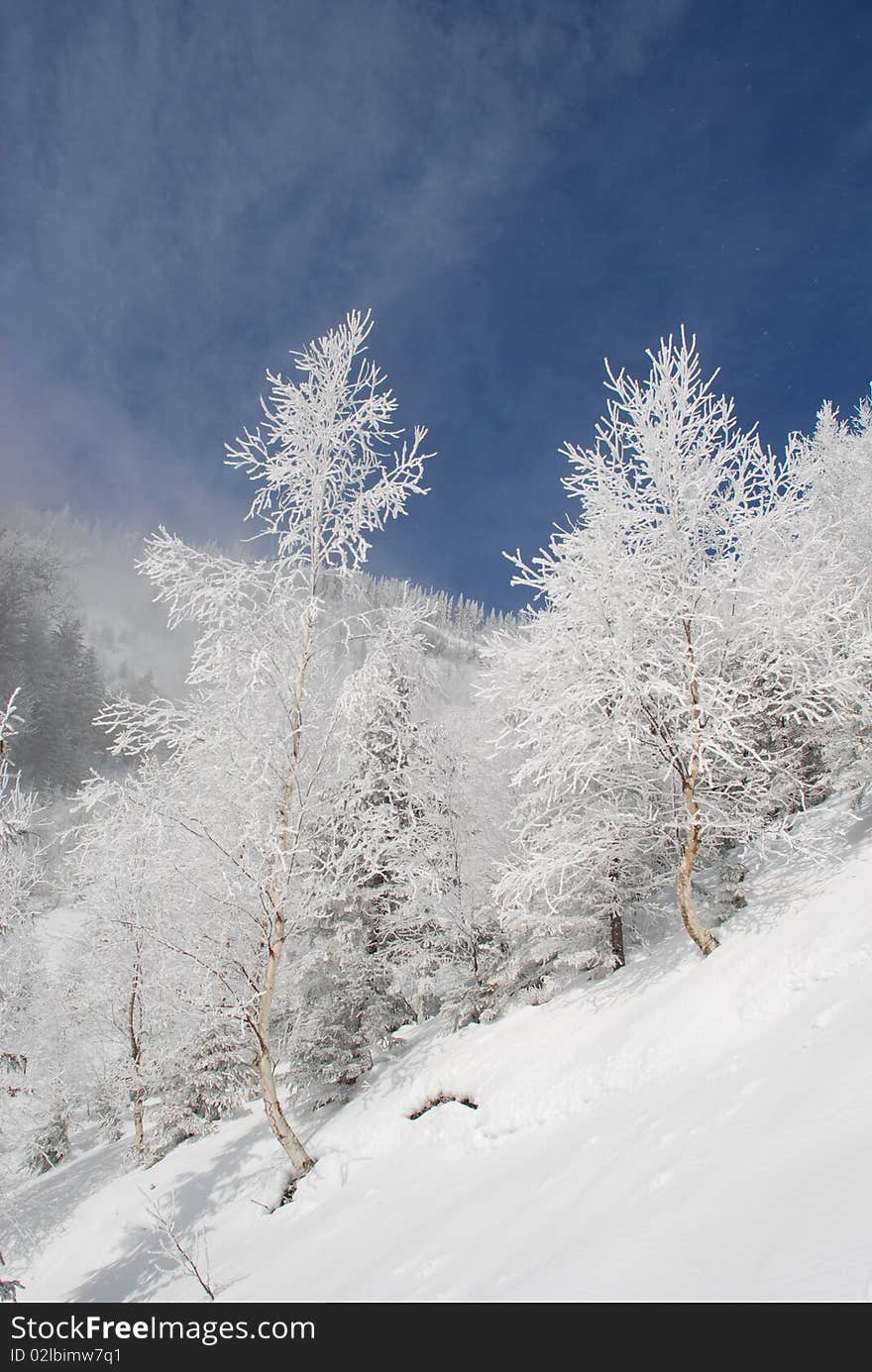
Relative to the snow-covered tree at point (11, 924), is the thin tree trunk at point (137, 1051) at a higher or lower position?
lower

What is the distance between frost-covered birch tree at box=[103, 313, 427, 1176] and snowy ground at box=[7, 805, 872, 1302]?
2.32m

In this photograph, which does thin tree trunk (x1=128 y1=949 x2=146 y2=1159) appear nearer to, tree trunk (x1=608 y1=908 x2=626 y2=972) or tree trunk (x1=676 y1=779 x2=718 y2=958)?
tree trunk (x1=608 y1=908 x2=626 y2=972)

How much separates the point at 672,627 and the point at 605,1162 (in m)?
7.22

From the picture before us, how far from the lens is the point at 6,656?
243 ft

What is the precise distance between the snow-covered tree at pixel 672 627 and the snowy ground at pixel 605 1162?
1865 millimetres

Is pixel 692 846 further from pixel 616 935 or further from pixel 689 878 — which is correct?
pixel 616 935

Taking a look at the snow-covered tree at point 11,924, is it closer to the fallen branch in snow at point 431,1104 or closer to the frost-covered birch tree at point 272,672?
the frost-covered birch tree at point 272,672

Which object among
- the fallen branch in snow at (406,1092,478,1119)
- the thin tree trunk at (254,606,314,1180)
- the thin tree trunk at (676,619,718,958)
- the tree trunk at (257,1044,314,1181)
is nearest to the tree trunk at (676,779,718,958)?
the thin tree trunk at (676,619,718,958)

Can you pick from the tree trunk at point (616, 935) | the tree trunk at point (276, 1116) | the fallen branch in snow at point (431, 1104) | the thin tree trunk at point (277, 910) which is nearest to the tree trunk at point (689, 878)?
the tree trunk at point (616, 935)

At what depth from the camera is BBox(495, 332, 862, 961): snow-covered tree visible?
374 inches

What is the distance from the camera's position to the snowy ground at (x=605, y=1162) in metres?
3.97
